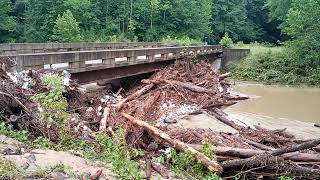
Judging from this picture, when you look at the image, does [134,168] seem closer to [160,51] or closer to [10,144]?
[10,144]

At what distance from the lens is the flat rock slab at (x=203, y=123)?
13945 mm

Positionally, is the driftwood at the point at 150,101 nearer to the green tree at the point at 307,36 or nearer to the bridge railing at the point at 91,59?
the bridge railing at the point at 91,59

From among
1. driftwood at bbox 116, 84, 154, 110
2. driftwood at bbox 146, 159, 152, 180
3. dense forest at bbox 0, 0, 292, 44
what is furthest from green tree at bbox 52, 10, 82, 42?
driftwood at bbox 146, 159, 152, 180

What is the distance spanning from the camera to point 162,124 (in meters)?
13.8

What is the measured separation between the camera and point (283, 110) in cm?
2177

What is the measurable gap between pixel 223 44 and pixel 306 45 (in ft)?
35.3

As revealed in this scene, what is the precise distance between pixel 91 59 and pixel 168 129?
5.16 meters

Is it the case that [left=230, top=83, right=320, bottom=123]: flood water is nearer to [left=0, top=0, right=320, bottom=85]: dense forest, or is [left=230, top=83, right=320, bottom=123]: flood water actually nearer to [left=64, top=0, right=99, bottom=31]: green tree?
[left=0, top=0, right=320, bottom=85]: dense forest

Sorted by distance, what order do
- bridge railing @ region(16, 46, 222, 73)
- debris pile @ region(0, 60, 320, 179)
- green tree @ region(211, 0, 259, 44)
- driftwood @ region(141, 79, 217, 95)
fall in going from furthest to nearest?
green tree @ region(211, 0, 259, 44) < driftwood @ region(141, 79, 217, 95) < bridge railing @ region(16, 46, 222, 73) < debris pile @ region(0, 60, 320, 179)

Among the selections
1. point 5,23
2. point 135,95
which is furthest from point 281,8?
point 135,95

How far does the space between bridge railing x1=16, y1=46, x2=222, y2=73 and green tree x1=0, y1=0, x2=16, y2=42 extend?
37956 mm

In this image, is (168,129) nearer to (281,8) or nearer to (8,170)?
(8,170)

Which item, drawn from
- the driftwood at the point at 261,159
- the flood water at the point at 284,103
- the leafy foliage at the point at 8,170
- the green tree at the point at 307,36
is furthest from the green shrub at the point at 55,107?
the green tree at the point at 307,36

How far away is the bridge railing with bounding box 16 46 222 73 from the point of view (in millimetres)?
12872
